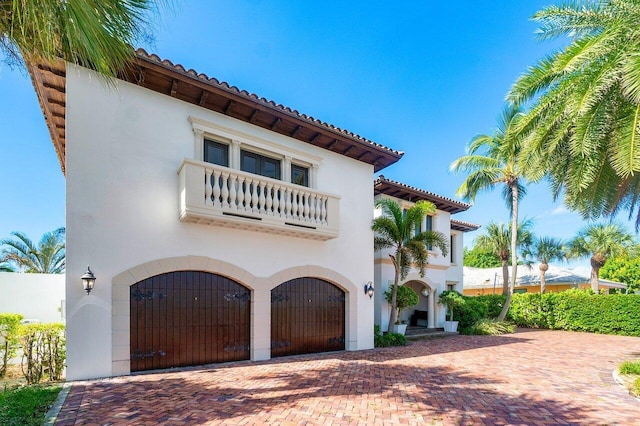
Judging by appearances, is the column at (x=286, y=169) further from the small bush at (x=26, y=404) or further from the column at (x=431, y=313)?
the column at (x=431, y=313)

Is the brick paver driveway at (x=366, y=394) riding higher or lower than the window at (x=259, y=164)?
lower

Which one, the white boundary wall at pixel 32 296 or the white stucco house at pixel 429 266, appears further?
the white boundary wall at pixel 32 296

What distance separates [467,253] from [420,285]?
5078 cm

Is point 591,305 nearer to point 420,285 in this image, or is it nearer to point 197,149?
point 420,285

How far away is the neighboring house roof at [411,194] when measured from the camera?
55.1ft

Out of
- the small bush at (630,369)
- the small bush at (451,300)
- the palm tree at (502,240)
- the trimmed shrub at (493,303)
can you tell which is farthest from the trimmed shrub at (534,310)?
the small bush at (630,369)

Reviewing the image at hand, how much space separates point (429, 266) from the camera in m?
19.7

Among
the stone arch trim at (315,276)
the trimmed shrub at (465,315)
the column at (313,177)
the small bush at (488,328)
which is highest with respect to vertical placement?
the column at (313,177)

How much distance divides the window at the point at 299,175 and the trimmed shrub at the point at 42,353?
25.9 ft

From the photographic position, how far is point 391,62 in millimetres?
14156

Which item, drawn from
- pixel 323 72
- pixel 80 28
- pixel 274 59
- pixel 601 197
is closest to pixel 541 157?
pixel 601 197

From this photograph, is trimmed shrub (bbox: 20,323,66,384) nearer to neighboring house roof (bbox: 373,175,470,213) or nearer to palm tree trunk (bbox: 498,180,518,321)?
neighboring house roof (bbox: 373,175,470,213)

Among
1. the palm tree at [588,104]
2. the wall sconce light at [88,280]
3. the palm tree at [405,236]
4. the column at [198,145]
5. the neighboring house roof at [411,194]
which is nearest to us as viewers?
the wall sconce light at [88,280]

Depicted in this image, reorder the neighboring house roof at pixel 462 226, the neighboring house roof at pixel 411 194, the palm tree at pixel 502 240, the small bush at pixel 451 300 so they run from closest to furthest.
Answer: the neighboring house roof at pixel 411 194
the small bush at pixel 451 300
the neighboring house roof at pixel 462 226
the palm tree at pixel 502 240
